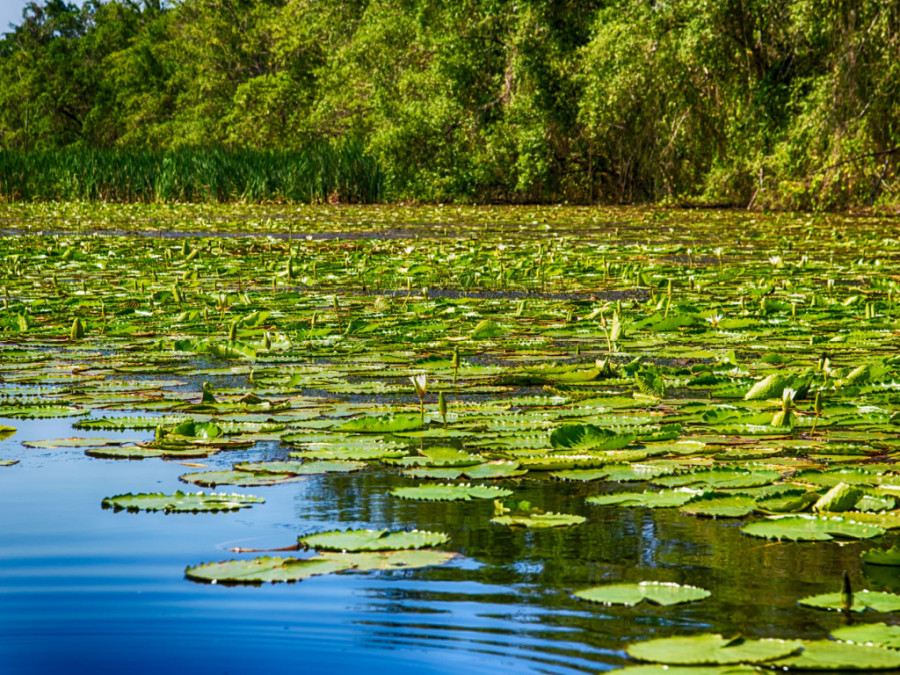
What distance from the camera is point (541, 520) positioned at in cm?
165

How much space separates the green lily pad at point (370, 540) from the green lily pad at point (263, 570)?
56 mm

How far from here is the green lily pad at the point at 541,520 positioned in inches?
64.2

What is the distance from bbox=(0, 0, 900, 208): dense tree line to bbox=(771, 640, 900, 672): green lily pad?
34.2 feet

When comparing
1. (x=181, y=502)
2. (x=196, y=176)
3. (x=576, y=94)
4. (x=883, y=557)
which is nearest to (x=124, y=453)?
(x=181, y=502)

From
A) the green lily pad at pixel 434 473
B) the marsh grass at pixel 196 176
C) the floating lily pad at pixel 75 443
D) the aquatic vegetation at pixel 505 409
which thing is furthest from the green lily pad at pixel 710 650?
the marsh grass at pixel 196 176

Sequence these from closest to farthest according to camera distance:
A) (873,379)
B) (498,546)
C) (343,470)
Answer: (498,546), (343,470), (873,379)

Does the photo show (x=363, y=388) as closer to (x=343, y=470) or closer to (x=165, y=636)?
(x=343, y=470)

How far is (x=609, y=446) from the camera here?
7.16ft

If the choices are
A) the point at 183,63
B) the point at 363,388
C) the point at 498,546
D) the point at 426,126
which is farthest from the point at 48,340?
A: the point at 183,63

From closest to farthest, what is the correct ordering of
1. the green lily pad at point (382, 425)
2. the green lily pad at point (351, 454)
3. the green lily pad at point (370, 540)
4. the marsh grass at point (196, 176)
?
the green lily pad at point (370, 540) < the green lily pad at point (351, 454) < the green lily pad at point (382, 425) < the marsh grass at point (196, 176)

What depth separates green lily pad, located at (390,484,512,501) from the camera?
1.81 m

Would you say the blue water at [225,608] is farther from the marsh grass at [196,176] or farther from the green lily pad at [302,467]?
the marsh grass at [196,176]

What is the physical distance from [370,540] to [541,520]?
0.96 ft

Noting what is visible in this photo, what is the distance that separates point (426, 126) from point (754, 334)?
17022 millimetres
